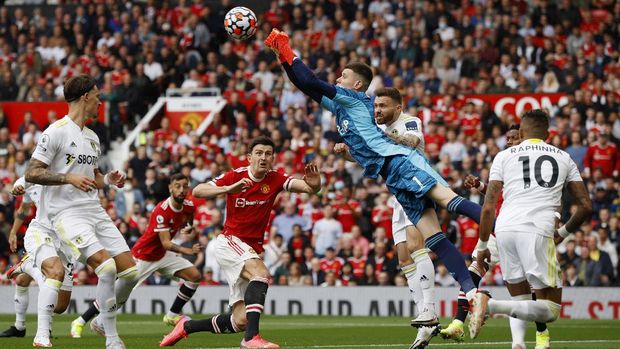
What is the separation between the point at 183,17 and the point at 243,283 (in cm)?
2097

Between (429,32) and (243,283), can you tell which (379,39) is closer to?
(429,32)

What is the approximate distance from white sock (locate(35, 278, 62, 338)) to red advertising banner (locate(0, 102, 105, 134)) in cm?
1799

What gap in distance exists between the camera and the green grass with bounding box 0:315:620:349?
1338cm

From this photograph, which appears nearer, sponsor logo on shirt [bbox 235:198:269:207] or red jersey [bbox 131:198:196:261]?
sponsor logo on shirt [bbox 235:198:269:207]

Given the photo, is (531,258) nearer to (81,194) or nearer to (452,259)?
(452,259)

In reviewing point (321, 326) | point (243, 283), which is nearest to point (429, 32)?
point (321, 326)

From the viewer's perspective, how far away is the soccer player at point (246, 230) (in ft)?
40.4

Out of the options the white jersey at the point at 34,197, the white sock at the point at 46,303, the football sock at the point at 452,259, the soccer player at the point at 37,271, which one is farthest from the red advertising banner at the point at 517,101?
the white sock at the point at 46,303

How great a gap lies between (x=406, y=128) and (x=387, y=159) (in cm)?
91

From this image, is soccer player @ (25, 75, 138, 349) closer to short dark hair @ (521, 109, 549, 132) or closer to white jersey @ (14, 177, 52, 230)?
white jersey @ (14, 177, 52, 230)

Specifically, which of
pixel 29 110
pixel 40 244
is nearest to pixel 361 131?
pixel 40 244

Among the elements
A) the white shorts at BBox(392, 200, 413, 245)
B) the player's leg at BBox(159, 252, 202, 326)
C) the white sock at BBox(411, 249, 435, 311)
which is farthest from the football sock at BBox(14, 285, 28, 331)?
the white sock at BBox(411, 249, 435, 311)

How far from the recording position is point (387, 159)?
39.0 ft

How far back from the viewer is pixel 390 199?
80.3 feet
